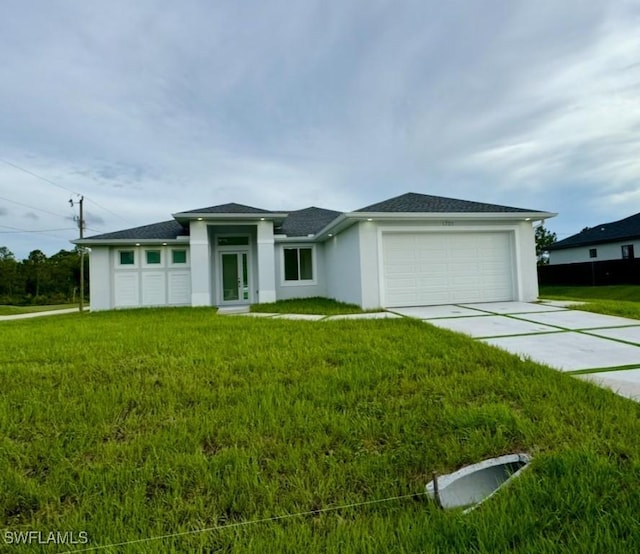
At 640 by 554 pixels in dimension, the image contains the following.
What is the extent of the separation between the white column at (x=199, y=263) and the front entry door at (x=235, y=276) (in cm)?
153

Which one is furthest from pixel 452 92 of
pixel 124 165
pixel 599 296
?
pixel 124 165

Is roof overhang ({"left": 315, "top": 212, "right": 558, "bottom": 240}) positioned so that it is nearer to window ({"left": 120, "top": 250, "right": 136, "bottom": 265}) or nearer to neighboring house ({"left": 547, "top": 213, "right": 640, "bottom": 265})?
window ({"left": 120, "top": 250, "right": 136, "bottom": 265})

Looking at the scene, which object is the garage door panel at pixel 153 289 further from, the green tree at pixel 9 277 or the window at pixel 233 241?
the green tree at pixel 9 277

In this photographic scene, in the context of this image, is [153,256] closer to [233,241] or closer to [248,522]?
[233,241]

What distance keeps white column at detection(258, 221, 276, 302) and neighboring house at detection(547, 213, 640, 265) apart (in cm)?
2028

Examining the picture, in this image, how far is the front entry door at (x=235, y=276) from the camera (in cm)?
1423

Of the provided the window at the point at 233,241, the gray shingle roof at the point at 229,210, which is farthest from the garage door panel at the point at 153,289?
the gray shingle roof at the point at 229,210

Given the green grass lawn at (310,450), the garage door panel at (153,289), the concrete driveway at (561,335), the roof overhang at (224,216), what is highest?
the roof overhang at (224,216)

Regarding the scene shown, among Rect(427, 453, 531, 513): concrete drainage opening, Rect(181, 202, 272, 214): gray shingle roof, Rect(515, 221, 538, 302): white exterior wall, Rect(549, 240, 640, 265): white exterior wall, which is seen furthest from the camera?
Rect(549, 240, 640, 265): white exterior wall

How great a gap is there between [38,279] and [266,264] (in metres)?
36.4

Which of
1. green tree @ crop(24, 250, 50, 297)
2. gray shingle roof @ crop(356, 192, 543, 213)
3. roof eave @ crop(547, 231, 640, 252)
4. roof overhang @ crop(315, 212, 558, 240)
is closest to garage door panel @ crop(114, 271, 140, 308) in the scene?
roof overhang @ crop(315, 212, 558, 240)

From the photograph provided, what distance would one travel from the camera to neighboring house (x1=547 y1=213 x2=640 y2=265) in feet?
64.9

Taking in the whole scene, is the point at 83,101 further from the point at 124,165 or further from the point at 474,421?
the point at 474,421

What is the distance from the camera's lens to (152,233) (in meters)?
13.9
